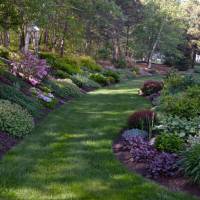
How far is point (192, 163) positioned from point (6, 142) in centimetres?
400

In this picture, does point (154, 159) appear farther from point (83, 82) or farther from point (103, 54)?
point (103, 54)

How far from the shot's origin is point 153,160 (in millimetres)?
7254

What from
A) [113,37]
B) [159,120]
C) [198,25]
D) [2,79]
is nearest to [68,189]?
[159,120]

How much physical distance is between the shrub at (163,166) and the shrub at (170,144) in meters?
0.39

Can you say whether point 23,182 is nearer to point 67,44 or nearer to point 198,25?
point 67,44

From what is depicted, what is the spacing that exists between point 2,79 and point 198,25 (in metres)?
37.9

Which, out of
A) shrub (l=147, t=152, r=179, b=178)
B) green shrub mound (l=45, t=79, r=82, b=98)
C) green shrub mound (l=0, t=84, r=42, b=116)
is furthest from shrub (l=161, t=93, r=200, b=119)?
green shrub mound (l=45, t=79, r=82, b=98)

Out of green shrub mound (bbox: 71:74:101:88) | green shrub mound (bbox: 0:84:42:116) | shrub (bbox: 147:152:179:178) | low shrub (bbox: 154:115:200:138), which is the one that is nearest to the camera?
shrub (bbox: 147:152:179:178)

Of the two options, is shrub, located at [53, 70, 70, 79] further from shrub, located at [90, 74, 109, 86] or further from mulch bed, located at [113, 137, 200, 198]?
mulch bed, located at [113, 137, 200, 198]

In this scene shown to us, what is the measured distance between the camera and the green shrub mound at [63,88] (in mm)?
16031

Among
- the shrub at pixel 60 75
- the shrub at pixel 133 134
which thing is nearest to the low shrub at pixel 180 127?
the shrub at pixel 133 134

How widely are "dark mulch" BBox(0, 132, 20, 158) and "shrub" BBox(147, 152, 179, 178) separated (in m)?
2.97

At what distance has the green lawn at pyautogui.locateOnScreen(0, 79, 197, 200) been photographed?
19.5 ft

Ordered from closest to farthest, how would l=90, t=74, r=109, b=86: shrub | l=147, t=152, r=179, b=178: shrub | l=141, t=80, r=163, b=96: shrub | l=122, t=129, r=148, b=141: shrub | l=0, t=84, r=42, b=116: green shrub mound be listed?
l=147, t=152, r=179, b=178: shrub, l=122, t=129, r=148, b=141: shrub, l=0, t=84, r=42, b=116: green shrub mound, l=141, t=80, r=163, b=96: shrub, l=90, t=74, r=109, b=86: shrub
